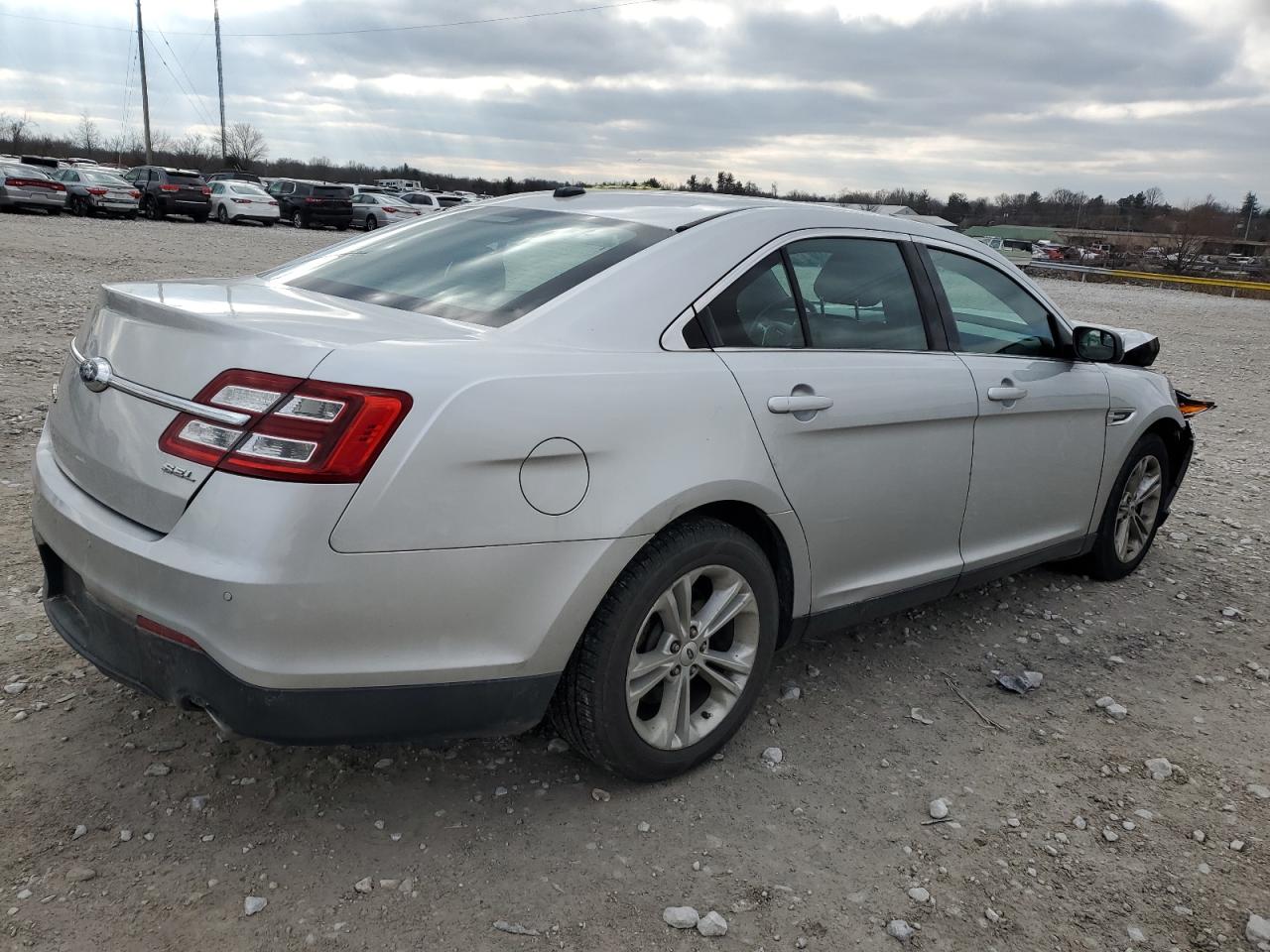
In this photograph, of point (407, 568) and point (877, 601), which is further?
point (877, 601)

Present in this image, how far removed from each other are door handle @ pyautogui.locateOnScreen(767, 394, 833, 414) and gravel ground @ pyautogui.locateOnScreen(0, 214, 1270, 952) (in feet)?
3.47

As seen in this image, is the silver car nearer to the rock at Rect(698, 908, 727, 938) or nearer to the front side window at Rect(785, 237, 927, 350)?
the front side window at Rect(785, 237, 927, 350)

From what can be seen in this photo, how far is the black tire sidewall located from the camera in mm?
2547

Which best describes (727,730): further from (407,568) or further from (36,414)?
(36,414)

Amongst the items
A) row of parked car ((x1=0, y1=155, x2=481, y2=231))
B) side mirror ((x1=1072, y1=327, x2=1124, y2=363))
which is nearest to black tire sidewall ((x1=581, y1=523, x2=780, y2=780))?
side mirror ((x1=1072, y1=327, x2=1124, y2=363))

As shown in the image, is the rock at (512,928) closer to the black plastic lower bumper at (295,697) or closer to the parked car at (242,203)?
the black plastic lower bumper at (295,697)

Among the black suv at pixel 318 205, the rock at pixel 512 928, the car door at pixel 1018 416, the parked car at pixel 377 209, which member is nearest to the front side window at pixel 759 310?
the car door at pixel 1018 416

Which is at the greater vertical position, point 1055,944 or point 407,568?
point 407,568

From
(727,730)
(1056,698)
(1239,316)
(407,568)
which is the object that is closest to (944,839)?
(727,730)

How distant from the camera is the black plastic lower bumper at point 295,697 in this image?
220 centimetres

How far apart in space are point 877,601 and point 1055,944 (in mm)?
1223

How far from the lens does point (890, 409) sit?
10.4ft

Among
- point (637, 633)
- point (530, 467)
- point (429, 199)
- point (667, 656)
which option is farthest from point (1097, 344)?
point (429, 199)

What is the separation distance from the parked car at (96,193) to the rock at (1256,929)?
34.6 metres
